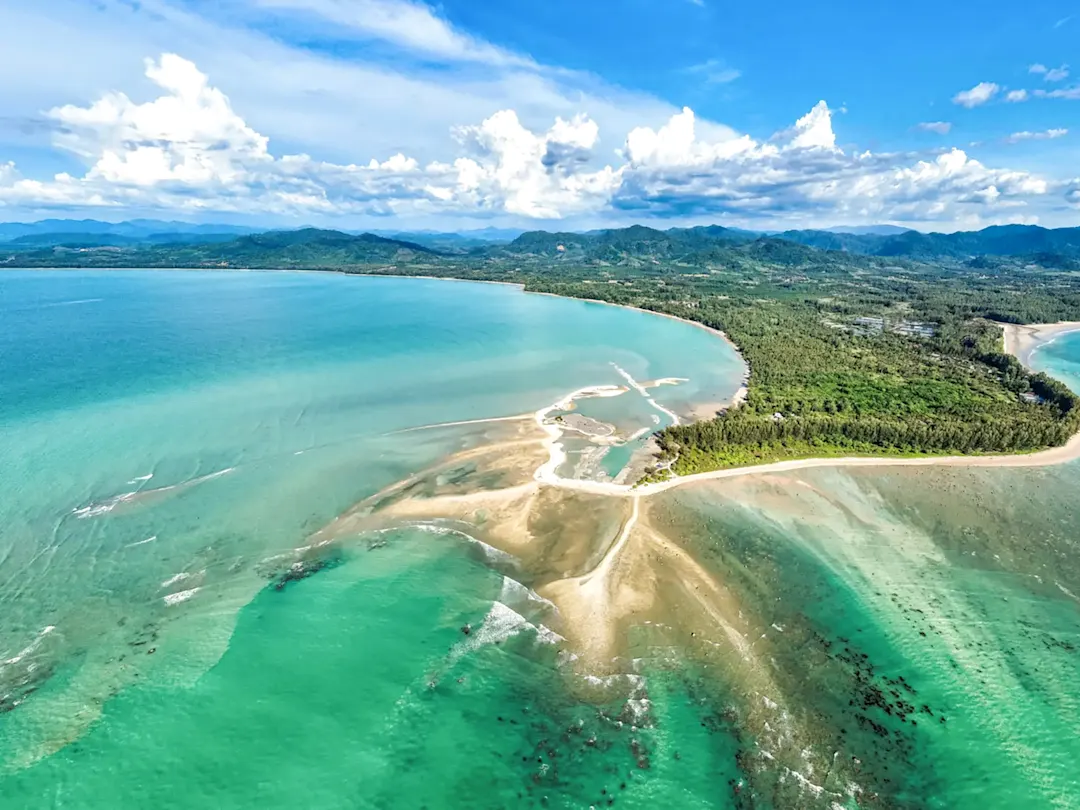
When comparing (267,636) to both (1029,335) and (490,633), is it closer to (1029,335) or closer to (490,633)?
(490,633)

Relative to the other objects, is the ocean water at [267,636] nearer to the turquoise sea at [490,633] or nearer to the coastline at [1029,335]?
the turquoise sea at [490,633]

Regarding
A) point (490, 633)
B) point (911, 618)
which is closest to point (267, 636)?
point (490, 633)

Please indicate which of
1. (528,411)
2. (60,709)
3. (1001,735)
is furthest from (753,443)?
(60,709)

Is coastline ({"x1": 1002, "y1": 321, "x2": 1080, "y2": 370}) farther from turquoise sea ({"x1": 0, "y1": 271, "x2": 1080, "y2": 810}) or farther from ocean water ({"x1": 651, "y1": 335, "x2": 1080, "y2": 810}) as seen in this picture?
turquoise sea ({"x1": 0, "y1": 271, "x2": 1080, "y2": 810})

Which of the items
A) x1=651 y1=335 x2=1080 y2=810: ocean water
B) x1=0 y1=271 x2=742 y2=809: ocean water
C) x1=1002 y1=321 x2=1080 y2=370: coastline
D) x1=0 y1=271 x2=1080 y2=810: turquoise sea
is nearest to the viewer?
x1=0 y1=271 x2=742 y2=809: ocean water

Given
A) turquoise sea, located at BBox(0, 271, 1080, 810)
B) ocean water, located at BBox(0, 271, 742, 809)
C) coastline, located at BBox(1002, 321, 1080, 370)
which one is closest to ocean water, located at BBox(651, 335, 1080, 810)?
turquoise sea, located at BBox(0, 271, 1080, 810)

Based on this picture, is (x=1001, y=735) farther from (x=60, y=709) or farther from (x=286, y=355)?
(x=286, y=355)

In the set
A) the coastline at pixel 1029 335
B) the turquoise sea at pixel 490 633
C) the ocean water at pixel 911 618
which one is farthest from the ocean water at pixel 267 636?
the coastline at pixel 1029 335
